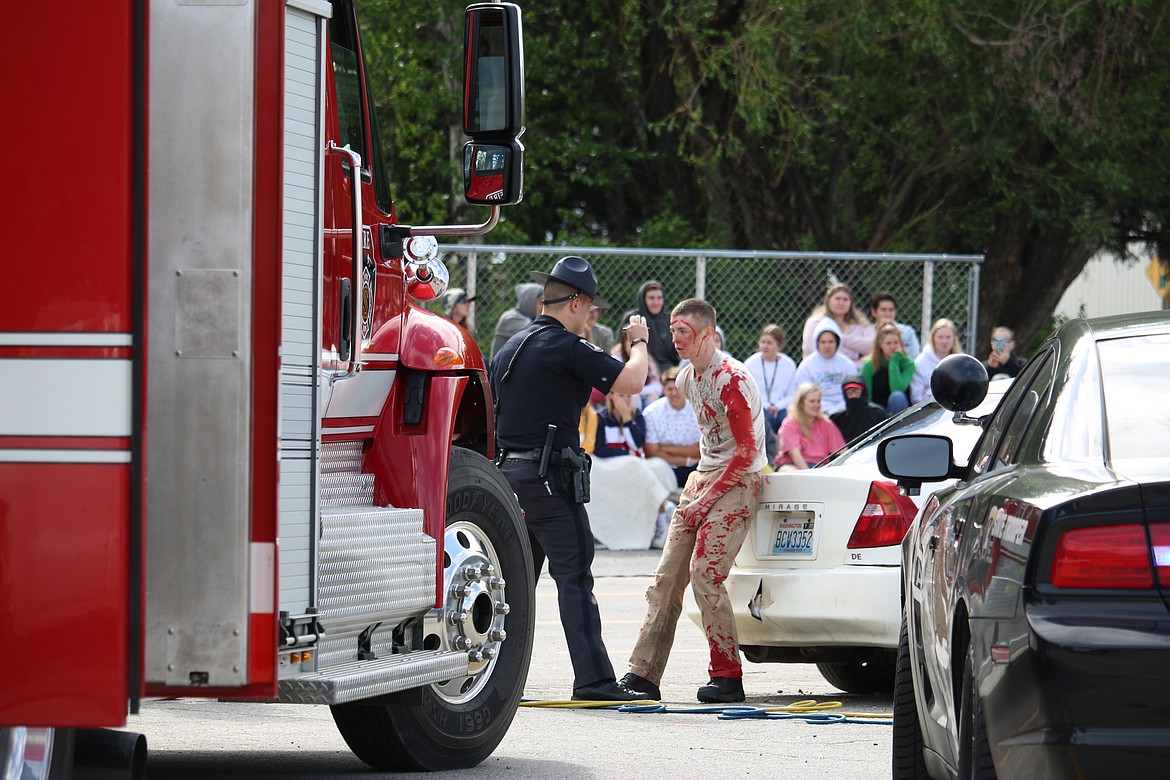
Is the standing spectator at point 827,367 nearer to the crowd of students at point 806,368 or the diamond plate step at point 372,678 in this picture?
the crowd of students at point 806,368

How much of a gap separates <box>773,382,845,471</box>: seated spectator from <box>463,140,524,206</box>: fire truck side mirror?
8218mm

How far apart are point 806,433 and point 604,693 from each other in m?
5.77

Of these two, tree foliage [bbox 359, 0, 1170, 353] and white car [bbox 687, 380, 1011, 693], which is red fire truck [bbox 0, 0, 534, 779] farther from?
tree foliage [bbox 359, 0, 1170, 353]

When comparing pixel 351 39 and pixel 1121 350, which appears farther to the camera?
pixel 351 39

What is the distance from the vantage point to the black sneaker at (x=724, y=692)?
30.8 ft

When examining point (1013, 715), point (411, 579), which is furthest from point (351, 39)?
point (1013, 715)

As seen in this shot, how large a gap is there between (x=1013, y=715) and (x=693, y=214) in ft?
71.6

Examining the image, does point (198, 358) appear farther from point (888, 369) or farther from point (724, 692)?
A: point (888, 369)

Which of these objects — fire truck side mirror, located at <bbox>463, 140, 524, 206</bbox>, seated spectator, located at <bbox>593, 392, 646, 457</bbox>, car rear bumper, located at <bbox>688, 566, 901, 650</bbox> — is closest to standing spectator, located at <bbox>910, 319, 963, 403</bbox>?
seated spectator, located at <bbox>593, 392, 646, 457</bbox>

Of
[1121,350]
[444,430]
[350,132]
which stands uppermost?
[350,132]

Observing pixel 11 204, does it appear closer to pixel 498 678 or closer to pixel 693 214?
pixel 498 678

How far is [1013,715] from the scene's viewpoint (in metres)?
4.04

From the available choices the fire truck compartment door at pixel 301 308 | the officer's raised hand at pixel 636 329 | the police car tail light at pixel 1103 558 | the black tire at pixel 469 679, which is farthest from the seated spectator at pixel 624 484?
the police car tail light at pixel 1103 558

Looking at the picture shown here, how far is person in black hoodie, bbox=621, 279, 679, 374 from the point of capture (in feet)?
54.9
